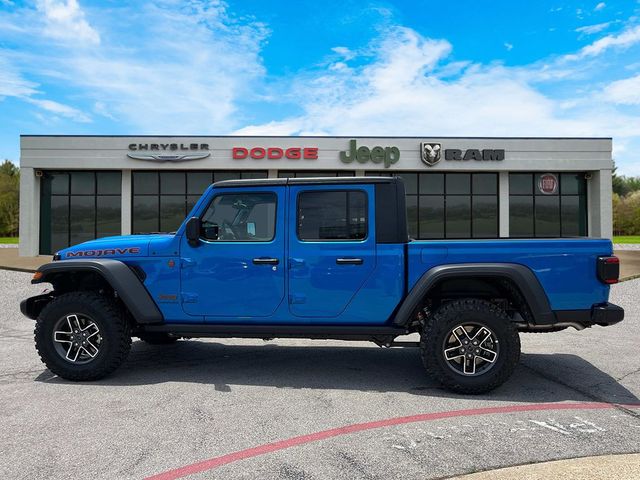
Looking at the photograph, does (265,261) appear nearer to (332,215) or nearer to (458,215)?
(332,215)

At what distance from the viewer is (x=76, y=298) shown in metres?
4.96

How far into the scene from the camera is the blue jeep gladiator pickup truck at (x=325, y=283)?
4.46m

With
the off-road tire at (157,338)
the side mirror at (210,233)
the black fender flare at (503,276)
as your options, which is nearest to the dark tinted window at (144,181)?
the off-road tire at (157,338)

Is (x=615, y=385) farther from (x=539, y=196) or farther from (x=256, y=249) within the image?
(x=539, y=196)

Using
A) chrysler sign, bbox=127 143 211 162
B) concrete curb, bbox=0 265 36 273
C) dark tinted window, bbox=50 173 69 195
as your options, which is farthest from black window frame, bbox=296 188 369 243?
dark tinted window, bbox=50 173 69 195

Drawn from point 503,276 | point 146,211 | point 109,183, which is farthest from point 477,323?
point 109,183

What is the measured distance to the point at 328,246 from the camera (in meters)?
4.71

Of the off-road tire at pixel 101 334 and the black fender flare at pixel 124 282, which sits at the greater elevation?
the black fender flare at pixel 124 282

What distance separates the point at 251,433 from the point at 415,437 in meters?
1.20

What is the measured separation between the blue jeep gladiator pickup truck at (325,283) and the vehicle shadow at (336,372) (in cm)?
41

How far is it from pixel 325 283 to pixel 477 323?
147 centimetres

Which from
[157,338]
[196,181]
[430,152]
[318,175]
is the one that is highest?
[430,152]

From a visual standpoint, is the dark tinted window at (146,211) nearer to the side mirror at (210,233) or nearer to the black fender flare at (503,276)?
the side mirror at (210,233)

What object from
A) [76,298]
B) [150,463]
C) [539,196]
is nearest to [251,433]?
[150,463]
